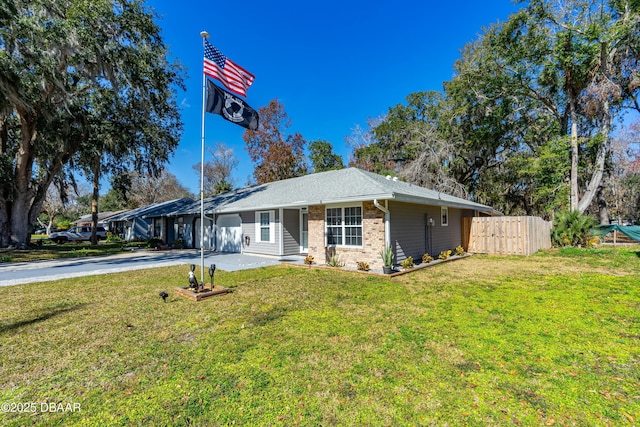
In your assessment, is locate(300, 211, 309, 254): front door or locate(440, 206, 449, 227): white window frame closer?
locate(440, 206, 449, 227): white window frame

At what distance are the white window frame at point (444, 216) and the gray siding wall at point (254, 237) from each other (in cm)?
746

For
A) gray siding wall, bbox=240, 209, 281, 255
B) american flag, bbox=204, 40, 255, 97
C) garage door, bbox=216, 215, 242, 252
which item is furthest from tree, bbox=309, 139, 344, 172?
american flag, bbox=204, 40, 255, 97

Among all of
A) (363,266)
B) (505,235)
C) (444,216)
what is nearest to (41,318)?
(363,266)

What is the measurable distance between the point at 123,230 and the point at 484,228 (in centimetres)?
3250

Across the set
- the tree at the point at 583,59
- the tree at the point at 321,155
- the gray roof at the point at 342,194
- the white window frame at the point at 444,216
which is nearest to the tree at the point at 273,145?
the tree at the point at 321,155

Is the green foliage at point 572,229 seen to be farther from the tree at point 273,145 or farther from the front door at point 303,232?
the tree at point 273,145

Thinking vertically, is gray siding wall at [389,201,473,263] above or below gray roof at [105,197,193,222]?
below

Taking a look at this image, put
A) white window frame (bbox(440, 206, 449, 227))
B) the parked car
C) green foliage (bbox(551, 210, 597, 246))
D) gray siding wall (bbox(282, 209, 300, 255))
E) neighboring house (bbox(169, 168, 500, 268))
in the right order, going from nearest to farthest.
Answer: neighboring house (bbox(169, 168, 500, 268))
white window frame (bbox(440, 206, 449, 227))
gray siding wall (bbox(282, 209, 300, 255))
green foliage (bbox(551, 210, 597, 246))
the parked car

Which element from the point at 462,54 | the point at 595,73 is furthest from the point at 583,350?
the point at 462,54

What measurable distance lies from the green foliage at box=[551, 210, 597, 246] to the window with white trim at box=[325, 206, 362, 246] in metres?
12.3

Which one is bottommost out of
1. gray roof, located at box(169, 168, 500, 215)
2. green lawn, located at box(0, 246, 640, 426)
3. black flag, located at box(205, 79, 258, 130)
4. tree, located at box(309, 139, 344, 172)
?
green lawn, located at box(0, 246, 640, 426)

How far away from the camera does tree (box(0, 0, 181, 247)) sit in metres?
12.0

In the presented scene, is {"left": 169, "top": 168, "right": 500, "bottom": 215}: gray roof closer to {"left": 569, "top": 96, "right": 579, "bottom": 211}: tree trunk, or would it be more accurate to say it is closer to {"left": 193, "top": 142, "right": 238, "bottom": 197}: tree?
{"left": 569, "top": 96, "right": 579, "bottom": 211}: tree trunk

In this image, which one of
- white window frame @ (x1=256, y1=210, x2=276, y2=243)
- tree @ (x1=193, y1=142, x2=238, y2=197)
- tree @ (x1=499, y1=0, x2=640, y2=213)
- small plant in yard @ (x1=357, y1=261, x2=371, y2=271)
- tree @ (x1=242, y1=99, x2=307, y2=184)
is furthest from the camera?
tree @ (x1=193, y1=142, x2=238, y2=197)
